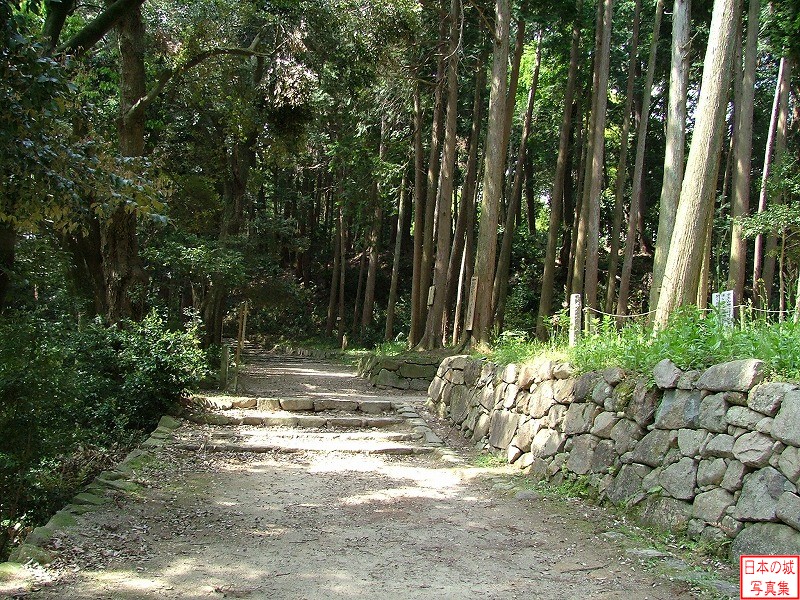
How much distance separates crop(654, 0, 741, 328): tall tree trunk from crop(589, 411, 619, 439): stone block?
65.1 inches

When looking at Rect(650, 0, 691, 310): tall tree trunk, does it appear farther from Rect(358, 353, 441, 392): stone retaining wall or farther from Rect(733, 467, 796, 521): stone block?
Rect(358, 353, 441, 392): stone retaining wall

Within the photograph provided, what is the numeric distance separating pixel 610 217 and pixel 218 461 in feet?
76.7

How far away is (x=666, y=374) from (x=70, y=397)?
17.0ft

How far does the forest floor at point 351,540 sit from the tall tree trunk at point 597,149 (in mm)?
7890

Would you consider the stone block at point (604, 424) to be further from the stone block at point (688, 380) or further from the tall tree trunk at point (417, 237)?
the tall tree trunk at point (417, 237)

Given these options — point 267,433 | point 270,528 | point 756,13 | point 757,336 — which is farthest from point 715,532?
point 756,13

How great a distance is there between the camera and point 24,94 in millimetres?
4117

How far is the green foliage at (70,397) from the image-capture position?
5.66 m

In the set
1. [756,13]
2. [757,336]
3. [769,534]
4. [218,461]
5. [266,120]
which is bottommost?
[218,461]

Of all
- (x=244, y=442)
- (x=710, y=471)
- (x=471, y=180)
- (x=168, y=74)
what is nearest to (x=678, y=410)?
(x=710, y=471)

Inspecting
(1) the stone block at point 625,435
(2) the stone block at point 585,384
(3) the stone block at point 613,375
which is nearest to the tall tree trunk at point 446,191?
(2) the stone block at point 585,384

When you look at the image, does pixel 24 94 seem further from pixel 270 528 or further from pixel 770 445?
pixel 770 445

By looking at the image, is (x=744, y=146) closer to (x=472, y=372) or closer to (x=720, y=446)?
(x=472, y=372)

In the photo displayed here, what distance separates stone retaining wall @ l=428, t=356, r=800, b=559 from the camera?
167 inches
